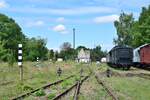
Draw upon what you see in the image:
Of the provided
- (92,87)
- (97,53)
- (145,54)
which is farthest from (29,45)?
(92,87)

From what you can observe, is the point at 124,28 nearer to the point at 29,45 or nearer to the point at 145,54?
the point at 29,45

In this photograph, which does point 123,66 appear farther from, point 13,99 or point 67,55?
point 67,55

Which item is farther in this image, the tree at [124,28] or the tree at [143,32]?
the tree at [124,28]

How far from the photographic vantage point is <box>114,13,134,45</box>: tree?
12850 cm

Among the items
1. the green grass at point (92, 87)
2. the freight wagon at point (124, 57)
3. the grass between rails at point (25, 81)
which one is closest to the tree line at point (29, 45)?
the freight wagon at point (124, 57)

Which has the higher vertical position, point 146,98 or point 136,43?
point 136,43

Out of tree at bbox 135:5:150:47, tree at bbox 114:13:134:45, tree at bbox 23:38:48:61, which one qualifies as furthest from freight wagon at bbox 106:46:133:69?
tree at bbox 23:38:48:61

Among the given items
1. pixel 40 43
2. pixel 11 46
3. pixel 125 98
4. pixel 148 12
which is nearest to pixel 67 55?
pixel 40 43

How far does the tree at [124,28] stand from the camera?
128 meters

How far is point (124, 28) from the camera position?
130 meters

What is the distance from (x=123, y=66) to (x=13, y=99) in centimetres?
4090

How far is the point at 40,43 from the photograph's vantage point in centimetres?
15012

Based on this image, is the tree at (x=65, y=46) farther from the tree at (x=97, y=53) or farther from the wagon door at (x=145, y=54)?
the wagon door at (x=145, y=54)

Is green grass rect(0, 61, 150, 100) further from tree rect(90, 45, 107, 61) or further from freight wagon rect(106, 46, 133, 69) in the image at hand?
tree rect(90, 45, 107, 61)
